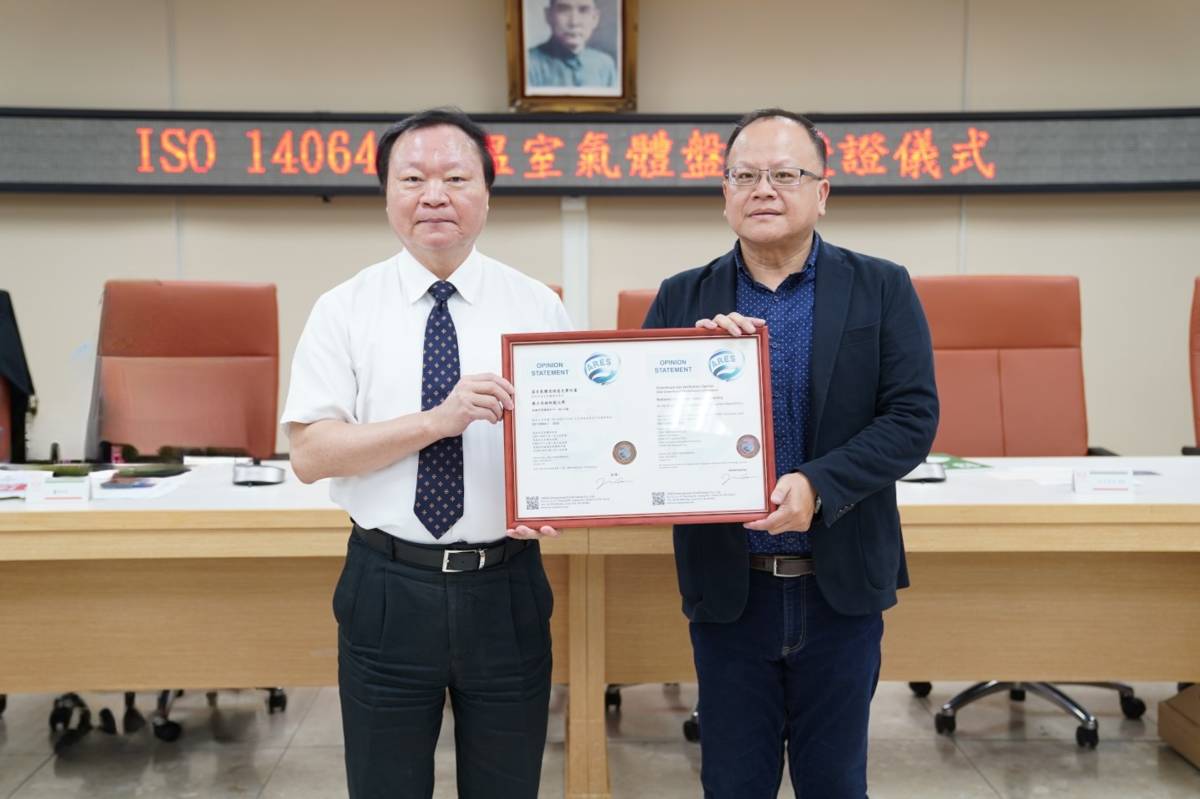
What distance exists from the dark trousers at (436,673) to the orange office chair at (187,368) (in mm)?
1532

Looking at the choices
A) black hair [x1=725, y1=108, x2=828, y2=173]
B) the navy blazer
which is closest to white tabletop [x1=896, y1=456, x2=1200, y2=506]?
the navy blazer

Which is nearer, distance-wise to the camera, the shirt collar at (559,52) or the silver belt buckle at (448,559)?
the silver belt buckle at (448,559)

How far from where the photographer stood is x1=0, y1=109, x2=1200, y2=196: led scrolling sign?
12.9ft

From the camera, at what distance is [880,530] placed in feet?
4.61

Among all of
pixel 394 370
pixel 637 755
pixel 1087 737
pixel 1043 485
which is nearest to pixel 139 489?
pixel 394 370

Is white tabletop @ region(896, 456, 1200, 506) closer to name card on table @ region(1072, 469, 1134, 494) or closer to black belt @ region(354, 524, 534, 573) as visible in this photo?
name card on table @ region(1072, 469, 1134, 494)

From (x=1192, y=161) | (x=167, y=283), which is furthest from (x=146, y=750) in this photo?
(x=1192, y=161)

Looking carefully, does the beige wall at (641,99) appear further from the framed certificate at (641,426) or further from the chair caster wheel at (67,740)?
the framed certificate at (641,426)

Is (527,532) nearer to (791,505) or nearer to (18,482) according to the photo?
(791,505)

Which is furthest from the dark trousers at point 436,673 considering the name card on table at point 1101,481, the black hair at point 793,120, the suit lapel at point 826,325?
the name card on table at point 1101,481

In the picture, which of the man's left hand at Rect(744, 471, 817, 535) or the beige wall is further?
the beige wall

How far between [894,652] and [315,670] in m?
1.29

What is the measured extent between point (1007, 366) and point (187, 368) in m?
2.47

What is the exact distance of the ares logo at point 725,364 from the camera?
1349mm
